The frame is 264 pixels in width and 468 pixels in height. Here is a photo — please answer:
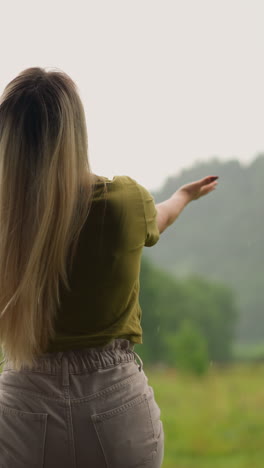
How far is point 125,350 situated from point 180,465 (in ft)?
5.65

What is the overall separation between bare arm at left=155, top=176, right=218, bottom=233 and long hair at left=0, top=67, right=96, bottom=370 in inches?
8.9

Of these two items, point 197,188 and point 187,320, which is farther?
point 187,320

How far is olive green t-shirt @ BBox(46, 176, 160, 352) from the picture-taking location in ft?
2.74

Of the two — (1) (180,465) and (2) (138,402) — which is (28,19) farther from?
(1) (180,465)

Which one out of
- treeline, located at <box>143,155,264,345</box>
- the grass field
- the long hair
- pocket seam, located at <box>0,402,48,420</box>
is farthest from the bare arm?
the grass field

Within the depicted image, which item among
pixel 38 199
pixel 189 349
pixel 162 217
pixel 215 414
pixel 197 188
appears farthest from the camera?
pixel 189 349

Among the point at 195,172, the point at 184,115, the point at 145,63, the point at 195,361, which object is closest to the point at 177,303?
the point at 195,361

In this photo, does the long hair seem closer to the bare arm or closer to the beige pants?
the beige pants

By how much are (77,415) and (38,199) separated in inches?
11.9

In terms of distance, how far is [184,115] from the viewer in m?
2.39

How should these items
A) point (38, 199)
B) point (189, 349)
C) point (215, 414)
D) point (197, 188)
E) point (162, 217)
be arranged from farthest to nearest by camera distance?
point (189, 349) → point (215, 414) → point (197, 188) → point (162, 217) → point (38, 199)

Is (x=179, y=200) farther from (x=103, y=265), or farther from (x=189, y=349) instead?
(x=189, y=349)

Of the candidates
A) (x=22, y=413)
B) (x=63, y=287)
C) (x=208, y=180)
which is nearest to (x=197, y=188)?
(x=208, y=180)

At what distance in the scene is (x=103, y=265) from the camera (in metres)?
0.84
